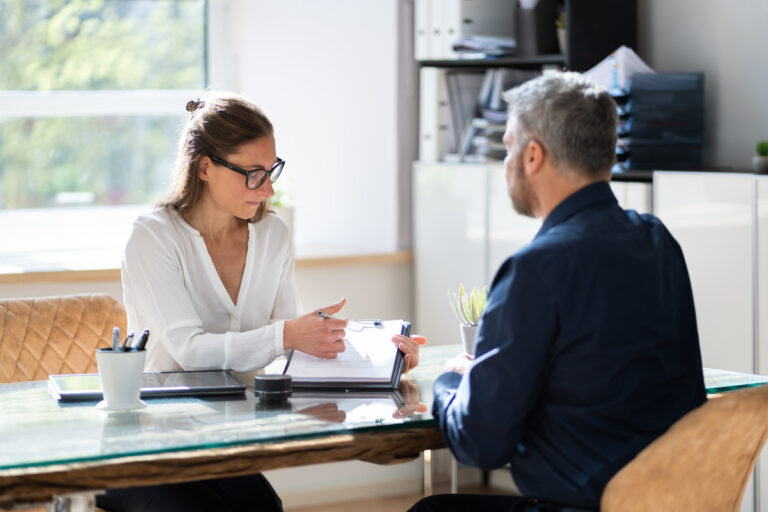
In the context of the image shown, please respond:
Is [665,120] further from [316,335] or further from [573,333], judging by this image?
[573,333]

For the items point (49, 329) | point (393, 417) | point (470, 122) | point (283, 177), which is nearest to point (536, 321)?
point (393, 417)

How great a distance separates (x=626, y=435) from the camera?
177cm

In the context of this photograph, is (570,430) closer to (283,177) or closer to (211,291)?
(211,291)

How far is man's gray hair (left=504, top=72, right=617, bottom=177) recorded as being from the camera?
1.82m

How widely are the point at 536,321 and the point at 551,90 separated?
15.5 inches

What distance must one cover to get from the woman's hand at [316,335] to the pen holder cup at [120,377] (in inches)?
15.6

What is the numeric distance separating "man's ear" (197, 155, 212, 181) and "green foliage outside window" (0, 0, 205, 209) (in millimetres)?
1849

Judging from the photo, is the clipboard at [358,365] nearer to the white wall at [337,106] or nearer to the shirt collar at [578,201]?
the shirt collar at [578,201]

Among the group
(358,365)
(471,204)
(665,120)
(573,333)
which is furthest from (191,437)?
(471,204)

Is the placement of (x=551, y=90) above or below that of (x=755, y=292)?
above

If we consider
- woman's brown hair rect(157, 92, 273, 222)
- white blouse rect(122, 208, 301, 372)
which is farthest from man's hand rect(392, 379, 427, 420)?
woman's brown hair rect(157, 92, 273, 222)

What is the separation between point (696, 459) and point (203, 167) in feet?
4.30

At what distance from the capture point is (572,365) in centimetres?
175

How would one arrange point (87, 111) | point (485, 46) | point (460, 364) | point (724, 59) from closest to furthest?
1. point (460, 364)
2. point (724, 59)
3. point (485, 46)
4. point (87, 111)
